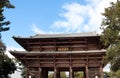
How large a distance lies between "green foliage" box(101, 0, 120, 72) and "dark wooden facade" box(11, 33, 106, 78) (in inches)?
227

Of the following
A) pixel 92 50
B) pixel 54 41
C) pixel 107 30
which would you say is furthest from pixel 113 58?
pixel 54 41

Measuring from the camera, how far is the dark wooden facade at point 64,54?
31.5 m

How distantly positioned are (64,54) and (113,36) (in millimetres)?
8528

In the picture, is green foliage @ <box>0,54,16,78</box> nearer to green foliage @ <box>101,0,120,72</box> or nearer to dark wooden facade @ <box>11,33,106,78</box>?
dark wooden facade @ <box>11,33,106,78</box>

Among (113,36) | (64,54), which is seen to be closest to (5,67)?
(64,54)

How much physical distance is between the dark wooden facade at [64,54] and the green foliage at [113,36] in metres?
5.77

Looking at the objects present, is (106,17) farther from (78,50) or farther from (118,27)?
(78,50)

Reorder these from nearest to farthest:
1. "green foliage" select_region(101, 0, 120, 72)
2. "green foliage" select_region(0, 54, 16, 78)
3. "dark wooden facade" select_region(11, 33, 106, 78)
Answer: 1. "green foliage" select_region(101, 0, 120, 72)
2. "dark wooden facade" select_region(11, 33, 106, 78)
3. "green foliage" select_region(0, 54, 16, 78)

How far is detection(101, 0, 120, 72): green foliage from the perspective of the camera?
80.1 feet

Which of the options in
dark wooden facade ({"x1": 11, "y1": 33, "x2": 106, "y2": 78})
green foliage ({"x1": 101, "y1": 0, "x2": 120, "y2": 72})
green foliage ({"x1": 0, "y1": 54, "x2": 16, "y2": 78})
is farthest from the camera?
green foliage ({"x1": 0, "y1": 54, "x2": 16, "y2": 78})

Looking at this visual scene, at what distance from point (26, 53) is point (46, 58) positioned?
96.7 inches

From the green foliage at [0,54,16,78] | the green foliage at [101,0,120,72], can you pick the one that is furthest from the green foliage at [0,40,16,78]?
the green foliage at [101,0,120,72]

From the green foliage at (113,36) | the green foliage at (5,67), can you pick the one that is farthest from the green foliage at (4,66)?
the green foliage at (113,36)

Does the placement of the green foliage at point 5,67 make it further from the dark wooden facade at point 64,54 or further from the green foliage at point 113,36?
the green foliage at point 113,36
